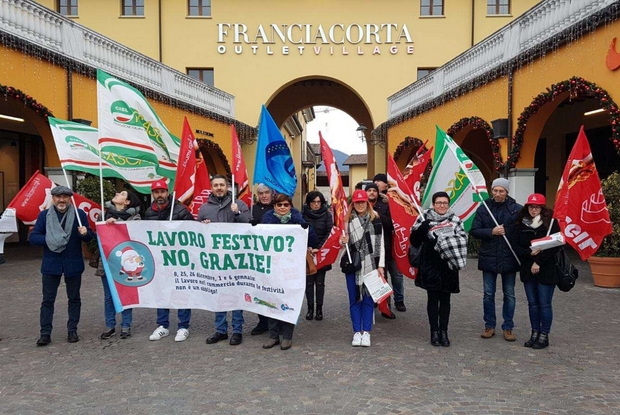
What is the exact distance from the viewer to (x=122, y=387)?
4219 millimetres

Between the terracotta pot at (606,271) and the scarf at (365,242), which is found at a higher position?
the scarf at (365,242)

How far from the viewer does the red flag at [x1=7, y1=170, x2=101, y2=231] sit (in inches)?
225

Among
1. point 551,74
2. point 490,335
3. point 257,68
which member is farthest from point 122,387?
point 257,68

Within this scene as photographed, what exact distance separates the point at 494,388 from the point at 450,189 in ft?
8.60

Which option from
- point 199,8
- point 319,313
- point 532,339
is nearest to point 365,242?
point 319,313

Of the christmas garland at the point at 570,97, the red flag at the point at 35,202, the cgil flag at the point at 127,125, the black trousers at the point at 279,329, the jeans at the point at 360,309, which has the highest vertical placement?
the christmas garland at the point at 570,97

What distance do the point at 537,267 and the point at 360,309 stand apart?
1.92 meters

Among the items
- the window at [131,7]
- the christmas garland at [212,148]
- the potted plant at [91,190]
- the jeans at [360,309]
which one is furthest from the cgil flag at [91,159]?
the window at [131,7]

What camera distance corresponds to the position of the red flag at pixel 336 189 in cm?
558

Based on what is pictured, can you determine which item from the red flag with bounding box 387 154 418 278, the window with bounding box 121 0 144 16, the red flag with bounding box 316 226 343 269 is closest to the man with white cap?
the red flag with bounding box 387 154 418 278

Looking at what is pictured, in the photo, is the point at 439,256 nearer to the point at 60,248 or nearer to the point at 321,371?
the point at 321,371

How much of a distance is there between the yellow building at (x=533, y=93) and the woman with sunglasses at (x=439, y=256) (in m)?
4.13

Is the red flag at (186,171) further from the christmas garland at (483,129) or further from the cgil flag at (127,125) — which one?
the christmas garland at (483,129)

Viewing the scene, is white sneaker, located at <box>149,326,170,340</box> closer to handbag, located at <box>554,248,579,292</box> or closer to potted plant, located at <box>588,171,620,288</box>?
handbag, located at <box>554,248,579,292</box>
